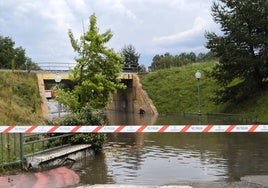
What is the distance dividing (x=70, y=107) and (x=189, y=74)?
2521 centimetres

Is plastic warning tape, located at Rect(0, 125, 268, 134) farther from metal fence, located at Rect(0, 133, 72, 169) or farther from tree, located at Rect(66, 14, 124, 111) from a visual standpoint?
tree, located at Rect(66, 14, 124, 111)

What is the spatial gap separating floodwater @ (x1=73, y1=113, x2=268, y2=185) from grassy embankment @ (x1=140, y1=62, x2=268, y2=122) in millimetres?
10829

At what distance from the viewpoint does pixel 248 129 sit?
10234 mm

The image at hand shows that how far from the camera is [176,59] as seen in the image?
81.6 metres

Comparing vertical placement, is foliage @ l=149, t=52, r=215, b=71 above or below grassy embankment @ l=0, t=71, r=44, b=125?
above

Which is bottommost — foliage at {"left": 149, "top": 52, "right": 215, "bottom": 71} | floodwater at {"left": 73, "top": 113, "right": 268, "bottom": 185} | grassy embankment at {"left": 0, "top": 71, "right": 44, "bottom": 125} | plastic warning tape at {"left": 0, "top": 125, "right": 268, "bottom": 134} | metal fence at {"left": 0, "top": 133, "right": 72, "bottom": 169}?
floodwater at {"left": 73, "top": 113, "right": 268, "bottom": 185}

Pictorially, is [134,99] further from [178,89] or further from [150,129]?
[150,129]

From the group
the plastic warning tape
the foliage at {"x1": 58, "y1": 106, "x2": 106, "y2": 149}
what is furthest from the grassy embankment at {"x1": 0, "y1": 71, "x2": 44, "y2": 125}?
the plastic warning tape

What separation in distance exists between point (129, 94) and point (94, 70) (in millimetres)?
26953

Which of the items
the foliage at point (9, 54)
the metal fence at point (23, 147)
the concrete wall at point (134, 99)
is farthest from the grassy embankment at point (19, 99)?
the foliage at point (9, 54)

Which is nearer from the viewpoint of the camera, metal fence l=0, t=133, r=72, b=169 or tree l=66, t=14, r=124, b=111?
metal fence l=0, t=133, r=72, b=169

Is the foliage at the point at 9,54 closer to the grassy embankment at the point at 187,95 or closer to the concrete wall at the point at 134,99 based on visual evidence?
the concrete wall at the point at 134,99

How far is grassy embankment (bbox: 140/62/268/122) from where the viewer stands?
2933cm

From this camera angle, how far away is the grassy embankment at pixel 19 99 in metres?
20.0
